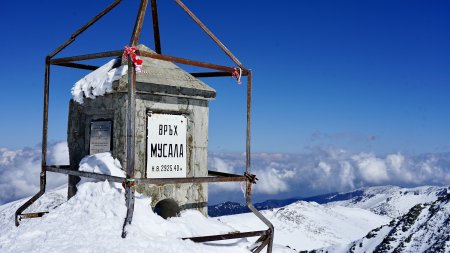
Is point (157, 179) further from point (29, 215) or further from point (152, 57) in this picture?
point (29, 215)

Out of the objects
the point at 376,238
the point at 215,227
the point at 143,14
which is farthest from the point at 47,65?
the point at 376,238

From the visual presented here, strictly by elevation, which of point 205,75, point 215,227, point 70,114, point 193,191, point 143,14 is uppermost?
point 143,14

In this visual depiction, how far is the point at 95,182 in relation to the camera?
8695mm

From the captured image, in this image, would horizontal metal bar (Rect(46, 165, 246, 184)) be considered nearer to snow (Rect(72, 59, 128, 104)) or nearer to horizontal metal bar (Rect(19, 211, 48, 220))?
horizontal metal bar (Rect(19, 211, 48, 220))

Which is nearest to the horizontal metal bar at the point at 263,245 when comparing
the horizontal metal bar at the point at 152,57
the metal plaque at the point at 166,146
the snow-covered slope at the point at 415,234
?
the metal plaque at the point at 166,146

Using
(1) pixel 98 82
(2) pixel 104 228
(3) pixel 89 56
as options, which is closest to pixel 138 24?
(3) pixel 89 56

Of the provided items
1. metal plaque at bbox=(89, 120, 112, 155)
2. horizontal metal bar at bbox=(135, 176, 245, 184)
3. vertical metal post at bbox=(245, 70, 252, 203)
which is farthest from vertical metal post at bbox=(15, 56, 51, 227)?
vertical metal post at bbox=(245, 70, 252, 203)

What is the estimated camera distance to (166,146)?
9.07 meters

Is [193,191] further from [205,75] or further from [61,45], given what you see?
[61,45]

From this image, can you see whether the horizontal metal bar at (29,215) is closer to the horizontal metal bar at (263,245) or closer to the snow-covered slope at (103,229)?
the snow-covered slope at (103,229)

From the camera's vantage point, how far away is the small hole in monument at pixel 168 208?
9.29m

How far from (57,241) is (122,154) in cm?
194

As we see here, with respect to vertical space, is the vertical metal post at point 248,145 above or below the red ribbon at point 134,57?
below

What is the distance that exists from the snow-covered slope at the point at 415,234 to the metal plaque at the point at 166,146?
2394 centimetres
